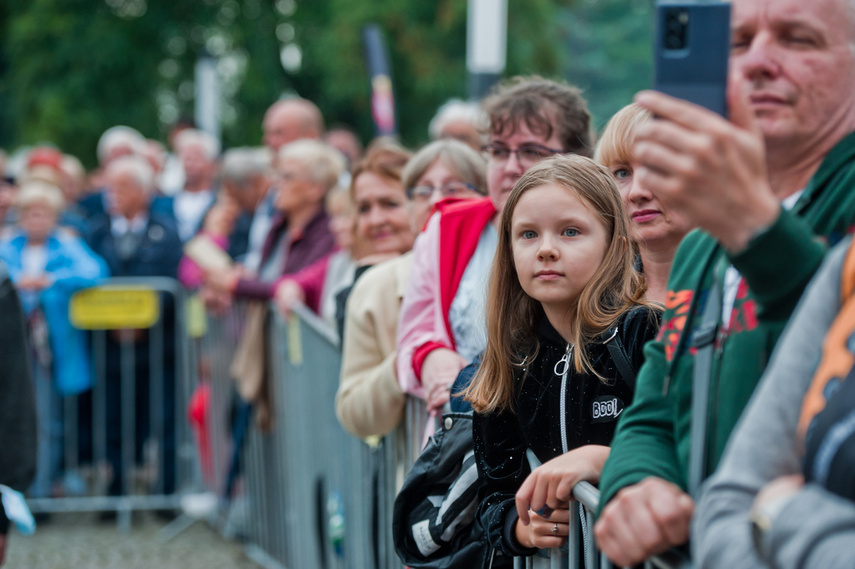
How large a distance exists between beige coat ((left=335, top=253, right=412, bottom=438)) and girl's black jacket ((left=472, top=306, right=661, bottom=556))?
111 cm

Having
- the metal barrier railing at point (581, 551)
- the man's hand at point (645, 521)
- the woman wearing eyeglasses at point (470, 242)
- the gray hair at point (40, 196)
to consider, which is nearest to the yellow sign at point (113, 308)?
the gray hair at point (40, 196)

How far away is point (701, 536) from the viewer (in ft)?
5.02

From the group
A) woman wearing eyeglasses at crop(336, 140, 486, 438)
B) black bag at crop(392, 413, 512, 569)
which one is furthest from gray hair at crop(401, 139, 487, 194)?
black bag at crop(392, 413, 512, 569)

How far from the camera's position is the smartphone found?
1566 millimetres

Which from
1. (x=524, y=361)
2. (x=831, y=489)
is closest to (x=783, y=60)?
(x=831, y=489)

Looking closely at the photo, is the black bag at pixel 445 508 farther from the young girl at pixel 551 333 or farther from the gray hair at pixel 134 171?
the gray hair at pixel 134 171

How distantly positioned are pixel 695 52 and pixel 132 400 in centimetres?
655

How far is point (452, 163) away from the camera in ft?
13.8

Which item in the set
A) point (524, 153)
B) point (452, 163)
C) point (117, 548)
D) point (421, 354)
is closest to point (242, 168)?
point (117, 548)

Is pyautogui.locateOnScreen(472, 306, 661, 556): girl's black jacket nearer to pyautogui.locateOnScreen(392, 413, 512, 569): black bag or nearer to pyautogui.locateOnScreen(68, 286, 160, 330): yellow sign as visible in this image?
pyautogui.locateOnScreen(392, 413, 512, 569): black bag

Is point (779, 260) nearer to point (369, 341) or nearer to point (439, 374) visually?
point (439, 374)

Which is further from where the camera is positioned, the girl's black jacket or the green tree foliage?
the green tree foliage

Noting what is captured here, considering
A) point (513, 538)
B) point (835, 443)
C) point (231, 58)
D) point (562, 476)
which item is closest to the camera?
point (835, 443)

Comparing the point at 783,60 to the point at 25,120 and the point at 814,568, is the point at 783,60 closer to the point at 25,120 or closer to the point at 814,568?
the point at 814,568
